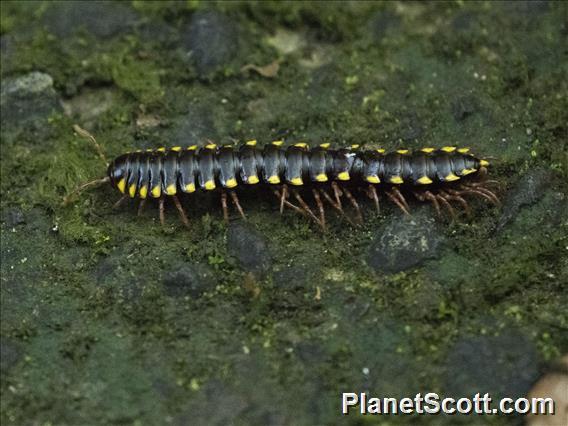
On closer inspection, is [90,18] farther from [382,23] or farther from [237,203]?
Answer: [382,23]

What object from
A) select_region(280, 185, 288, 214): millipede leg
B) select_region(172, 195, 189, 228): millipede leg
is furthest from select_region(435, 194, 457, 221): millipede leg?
select_region(172, 195, 189, 228): millipede leg

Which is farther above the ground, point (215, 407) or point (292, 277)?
point (292, 277)

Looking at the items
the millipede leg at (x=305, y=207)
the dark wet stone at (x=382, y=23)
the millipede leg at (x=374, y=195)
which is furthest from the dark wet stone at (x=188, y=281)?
the dark wet stone at (x=382, y=23)

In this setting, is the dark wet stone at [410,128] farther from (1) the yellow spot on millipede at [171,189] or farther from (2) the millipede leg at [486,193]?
(1) the yellow spot on millipede at [171,189]

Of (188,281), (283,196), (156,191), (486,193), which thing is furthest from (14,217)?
(486,193)

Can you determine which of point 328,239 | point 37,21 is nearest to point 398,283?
point 328,239

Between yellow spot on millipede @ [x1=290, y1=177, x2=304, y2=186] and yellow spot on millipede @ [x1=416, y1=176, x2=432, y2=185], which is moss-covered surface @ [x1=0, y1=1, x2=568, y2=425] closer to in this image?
yellow spot on millipede @ [x1=416, y1=176, x2=432, y2=185]

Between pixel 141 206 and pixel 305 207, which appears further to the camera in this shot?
pixel 141 206
